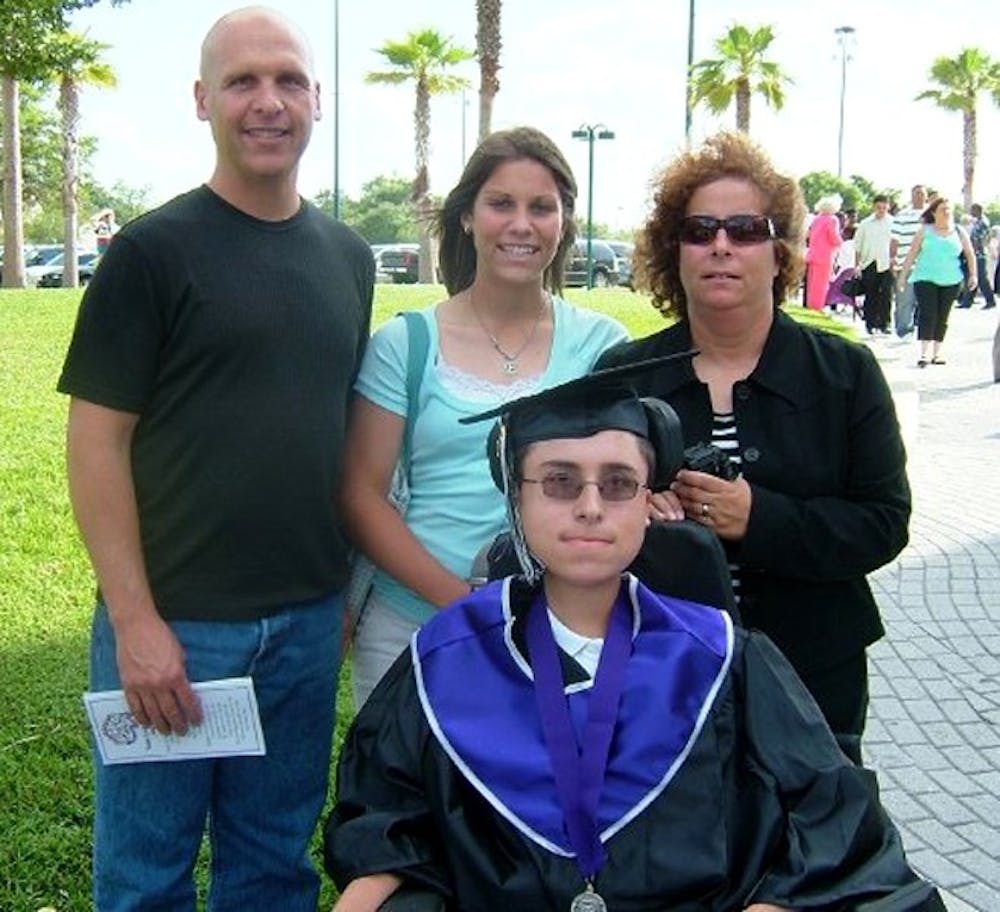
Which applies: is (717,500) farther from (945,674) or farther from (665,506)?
(945,674)

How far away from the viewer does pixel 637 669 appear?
2.45 metres

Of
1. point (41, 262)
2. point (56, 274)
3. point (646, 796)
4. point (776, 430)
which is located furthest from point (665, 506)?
point (41, 262)

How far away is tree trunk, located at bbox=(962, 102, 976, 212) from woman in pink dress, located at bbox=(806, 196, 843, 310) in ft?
95.3

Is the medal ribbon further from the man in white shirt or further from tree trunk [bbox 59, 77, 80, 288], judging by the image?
tree trunk [bbox 59, 77, 80, 288]

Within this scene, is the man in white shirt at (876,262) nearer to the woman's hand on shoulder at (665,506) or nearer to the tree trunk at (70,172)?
the woman's hand on shoulder at (665,506)

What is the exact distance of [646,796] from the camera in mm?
2352

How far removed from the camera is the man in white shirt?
677 inches

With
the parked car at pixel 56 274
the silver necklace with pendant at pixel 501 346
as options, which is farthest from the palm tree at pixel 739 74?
the silver necklace with pendant at pixel 501 346

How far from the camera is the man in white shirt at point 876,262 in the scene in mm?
17188

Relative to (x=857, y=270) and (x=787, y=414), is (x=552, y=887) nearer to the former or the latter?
(x=787, y=414)

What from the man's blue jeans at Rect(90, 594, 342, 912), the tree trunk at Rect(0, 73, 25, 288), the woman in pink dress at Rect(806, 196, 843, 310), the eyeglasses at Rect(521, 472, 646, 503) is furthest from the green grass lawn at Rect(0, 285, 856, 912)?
the tree trunk at Rect(0, 73, 25, 288)

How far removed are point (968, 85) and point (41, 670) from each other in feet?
156

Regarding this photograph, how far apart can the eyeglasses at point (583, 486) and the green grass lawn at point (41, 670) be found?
1.90m

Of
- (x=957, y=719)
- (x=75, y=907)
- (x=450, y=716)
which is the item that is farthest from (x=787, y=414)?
(x=957, y=719)
